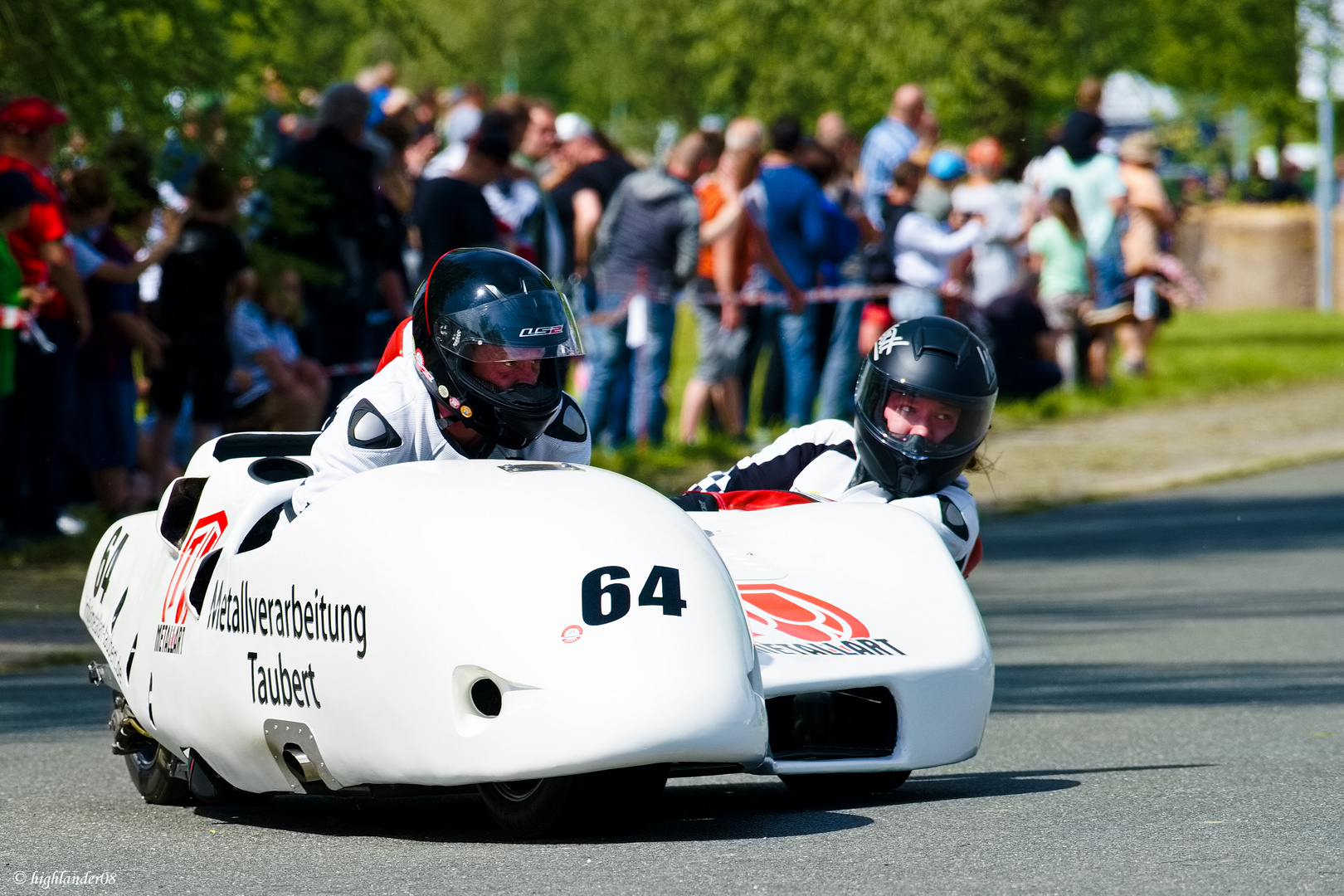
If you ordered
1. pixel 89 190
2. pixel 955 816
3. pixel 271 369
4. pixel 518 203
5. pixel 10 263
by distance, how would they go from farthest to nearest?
pixel 518 203 → pixel 271 369 → pixel 89 190 → pixel 10 263 → pixel 955 816

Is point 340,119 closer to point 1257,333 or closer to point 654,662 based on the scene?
point 654,662

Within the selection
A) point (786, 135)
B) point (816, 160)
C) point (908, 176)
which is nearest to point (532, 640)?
point (816, 160)

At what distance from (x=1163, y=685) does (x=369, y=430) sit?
3.81 meters

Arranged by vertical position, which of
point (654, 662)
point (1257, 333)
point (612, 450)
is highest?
point (654, 662)

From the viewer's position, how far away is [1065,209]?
19.5 metres

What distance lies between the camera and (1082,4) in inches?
1476

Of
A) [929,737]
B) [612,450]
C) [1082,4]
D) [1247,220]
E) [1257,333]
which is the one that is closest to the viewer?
[929,737]

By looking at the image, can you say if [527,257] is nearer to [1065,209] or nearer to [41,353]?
[41,353]

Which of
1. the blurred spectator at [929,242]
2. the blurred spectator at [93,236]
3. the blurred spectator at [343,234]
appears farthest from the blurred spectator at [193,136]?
the blurred spectator at [929,242]

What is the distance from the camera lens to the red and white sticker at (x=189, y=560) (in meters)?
6.10

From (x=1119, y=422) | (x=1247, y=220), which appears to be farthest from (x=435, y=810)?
(x=1247, y=220)

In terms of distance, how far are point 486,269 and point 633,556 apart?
3.77ft

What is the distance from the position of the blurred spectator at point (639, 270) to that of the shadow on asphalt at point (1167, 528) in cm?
247

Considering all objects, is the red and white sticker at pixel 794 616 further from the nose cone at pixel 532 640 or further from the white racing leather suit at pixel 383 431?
the white racing leather suit at pixel 383 431
